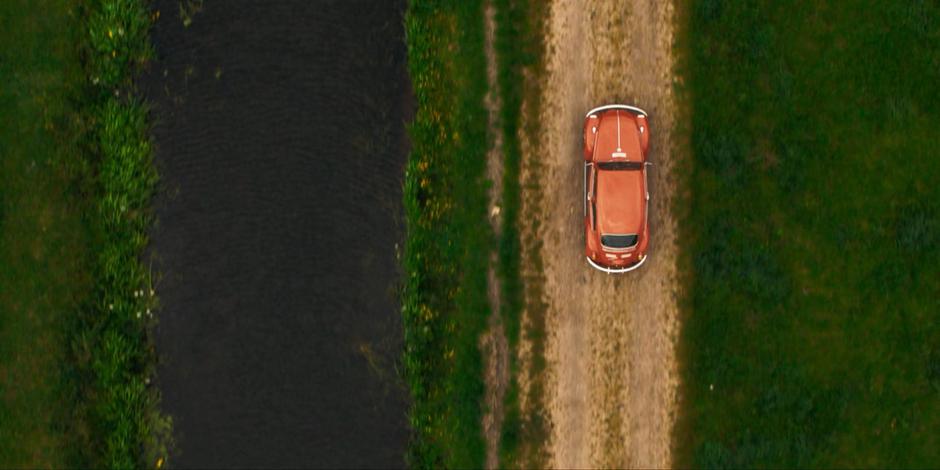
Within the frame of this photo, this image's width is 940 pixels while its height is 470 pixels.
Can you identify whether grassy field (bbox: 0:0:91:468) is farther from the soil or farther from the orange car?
the orange car

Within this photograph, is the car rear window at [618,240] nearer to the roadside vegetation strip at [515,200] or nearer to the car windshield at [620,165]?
the car windshield at [620,165]

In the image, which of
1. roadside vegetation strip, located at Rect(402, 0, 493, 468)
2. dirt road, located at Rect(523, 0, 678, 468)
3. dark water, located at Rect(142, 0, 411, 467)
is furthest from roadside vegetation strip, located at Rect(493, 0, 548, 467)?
dark water, located at Rect(142, 0, 411, 467)

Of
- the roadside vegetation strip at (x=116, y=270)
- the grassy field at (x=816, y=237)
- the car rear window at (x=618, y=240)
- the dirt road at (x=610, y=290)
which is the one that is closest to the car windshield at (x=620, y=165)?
the dirt road at (x=610, y=290)

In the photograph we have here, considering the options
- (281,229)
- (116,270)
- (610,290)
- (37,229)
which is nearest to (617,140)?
(610,290)

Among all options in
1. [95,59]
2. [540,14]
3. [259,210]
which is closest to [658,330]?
[540,14]

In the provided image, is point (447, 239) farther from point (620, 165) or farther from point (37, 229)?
point (37, 229)

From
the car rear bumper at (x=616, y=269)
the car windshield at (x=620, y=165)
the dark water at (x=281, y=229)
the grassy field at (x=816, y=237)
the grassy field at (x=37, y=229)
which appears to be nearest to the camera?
the car windshield at (x=620, y=165)

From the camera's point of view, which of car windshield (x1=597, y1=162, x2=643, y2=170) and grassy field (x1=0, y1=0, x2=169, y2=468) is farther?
grassy field (x1=0, y1=0, x2=169, y2=468)
